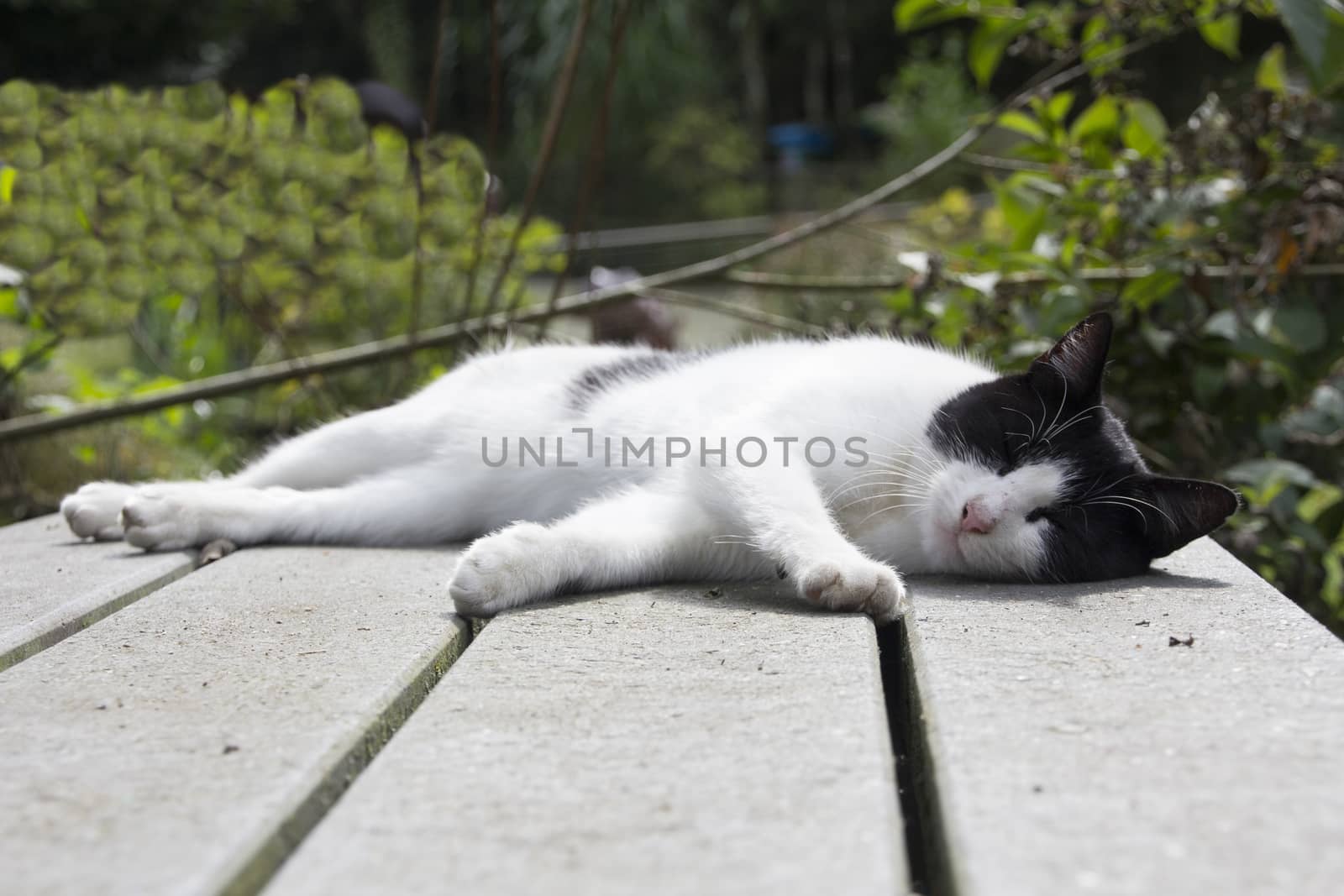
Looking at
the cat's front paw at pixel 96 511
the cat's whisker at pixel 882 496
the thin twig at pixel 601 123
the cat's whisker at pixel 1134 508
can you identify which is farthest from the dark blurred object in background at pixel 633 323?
the cat's whisker at pixel 1134 508

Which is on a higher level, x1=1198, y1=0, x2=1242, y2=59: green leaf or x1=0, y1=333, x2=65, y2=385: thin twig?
x1=1198, y1=0, x2=1242, y2=59: green leaf

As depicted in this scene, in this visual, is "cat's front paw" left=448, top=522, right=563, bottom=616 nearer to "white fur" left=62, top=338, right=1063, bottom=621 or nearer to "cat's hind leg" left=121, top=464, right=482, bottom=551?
"white fur" left=62, top=338, right=1063, bottom=621

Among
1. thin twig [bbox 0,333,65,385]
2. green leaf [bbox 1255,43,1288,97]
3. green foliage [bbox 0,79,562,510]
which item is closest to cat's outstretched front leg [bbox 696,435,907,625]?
green foliage [bbox 0,79,562,510]

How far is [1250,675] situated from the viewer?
3.92ft

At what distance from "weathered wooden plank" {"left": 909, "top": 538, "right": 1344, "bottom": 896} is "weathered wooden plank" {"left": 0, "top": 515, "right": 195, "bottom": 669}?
1138mm

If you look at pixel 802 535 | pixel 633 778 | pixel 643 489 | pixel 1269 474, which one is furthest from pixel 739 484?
pixel 1269 474

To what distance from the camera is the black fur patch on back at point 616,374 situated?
92.1 inches

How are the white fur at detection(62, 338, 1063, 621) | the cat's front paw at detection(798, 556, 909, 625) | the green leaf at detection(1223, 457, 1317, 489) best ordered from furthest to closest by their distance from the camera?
the green leaf at detection(1223, 457, 1317, 489)
the white fur at detection(62, 338, 1063, 621)
the cat's front paw at detection(798, 556, 909, 625)

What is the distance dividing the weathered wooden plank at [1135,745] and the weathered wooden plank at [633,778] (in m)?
0.07

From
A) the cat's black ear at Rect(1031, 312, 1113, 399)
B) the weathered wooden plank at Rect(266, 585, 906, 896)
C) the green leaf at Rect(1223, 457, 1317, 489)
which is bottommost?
the weathered wooden plank at Rect(266, 585, 906, 896)

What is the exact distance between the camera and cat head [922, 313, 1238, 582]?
1775 mm

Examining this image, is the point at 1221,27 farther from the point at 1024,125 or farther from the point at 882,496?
the point at 882,496

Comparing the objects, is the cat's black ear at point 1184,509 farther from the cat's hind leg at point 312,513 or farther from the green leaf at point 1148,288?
the cat's hind leg at point 312,513

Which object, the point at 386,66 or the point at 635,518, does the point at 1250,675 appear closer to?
the point at 635,518
